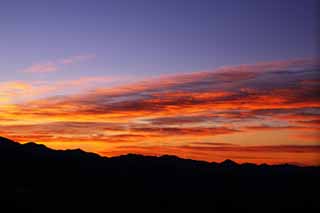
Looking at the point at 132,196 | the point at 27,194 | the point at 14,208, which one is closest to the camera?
the point at 14,208

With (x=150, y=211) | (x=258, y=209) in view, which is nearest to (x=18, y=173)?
(x=150, y=211)

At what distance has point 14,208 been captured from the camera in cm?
13700

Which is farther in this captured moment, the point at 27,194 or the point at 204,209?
the point at 204,209

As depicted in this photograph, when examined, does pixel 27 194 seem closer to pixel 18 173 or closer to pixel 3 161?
pixel 18 173

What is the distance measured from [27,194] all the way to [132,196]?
1960 inches

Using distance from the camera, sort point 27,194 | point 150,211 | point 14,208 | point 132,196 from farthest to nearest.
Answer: point 132,196
point 150,211
point 27,194
point 14,208

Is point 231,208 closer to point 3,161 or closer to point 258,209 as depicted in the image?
point 258,209

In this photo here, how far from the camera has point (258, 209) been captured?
199375 mm

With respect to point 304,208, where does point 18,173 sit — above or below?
above

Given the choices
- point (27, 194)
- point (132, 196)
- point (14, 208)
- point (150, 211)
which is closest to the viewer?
point (14, 208)

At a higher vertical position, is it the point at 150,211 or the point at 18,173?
the point at 18,173

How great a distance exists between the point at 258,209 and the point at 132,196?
58.5 metres

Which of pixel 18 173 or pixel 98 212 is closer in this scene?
pixel 98 212

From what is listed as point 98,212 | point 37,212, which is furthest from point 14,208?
point 98,212
